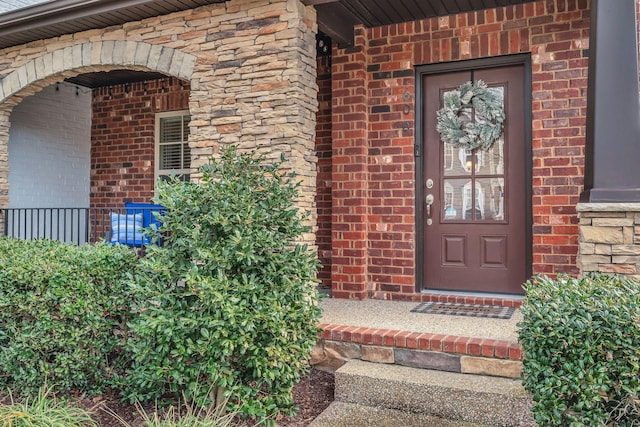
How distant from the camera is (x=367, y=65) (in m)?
5.07

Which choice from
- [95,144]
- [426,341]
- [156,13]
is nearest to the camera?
[426,341]

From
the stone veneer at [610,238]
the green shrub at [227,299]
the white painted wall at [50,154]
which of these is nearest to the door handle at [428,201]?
the stone veneer at [610,238]

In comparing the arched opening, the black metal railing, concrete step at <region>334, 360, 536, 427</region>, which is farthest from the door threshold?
the arched opening

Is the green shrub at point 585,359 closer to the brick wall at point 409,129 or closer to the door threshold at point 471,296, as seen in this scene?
the brick wall at point 409,129

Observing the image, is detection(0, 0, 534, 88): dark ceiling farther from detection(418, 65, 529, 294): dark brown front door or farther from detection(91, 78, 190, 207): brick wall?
detection(91, 78, 190, 207): brick wall

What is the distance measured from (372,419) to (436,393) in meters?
0.41

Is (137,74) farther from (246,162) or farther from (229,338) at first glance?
(229,338)

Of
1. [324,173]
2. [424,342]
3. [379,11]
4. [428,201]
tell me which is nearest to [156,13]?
[379,11]

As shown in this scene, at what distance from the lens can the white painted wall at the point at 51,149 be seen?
264 inches

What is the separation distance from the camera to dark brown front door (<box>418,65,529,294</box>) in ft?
15.2

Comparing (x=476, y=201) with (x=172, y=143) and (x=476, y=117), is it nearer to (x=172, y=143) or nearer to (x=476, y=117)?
(x=476, y=117)

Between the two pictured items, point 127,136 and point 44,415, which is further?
point 127,136

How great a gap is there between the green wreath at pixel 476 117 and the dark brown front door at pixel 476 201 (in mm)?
61

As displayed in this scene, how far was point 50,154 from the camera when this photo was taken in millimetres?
6992
